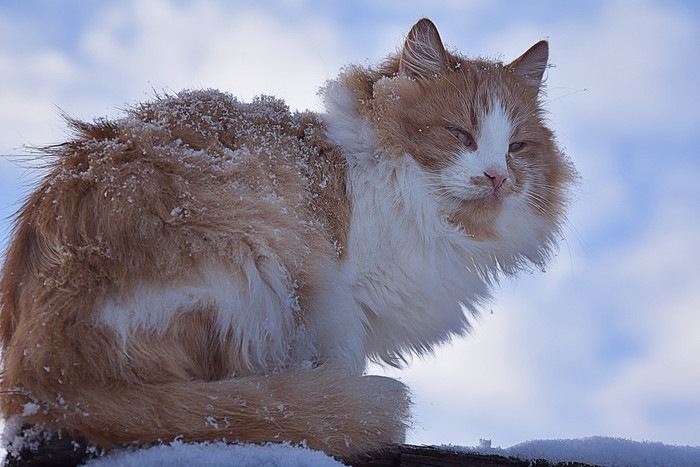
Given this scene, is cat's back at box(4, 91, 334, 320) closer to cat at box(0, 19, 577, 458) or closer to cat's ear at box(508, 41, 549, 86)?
cat at box(0, 19, 577, 458)

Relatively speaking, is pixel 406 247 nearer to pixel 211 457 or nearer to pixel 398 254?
pixel 398 254

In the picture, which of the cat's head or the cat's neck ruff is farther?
the cat's head

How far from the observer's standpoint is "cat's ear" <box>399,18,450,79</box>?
9.16 ft

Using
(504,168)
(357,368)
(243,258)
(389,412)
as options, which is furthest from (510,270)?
(243,258)

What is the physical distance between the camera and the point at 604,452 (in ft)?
7.13

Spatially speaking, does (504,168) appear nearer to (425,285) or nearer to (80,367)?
(425,285)

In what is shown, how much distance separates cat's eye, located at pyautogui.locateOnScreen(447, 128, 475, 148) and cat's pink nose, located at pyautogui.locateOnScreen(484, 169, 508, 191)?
16 cm

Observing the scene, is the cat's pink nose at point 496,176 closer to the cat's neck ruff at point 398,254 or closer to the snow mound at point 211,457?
the cat's neck ruff at point 398,254

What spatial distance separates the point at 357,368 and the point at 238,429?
693mm

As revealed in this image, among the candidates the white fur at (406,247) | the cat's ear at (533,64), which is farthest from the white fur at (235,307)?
the cat's ear at (533,64)

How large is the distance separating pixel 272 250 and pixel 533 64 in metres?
1.73

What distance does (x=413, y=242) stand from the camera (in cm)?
251

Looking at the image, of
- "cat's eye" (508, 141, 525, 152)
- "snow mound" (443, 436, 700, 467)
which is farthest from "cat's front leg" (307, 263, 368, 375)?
"cat's eye" (508, 141, 525, 152)

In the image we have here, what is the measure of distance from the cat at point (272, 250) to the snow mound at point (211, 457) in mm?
67
